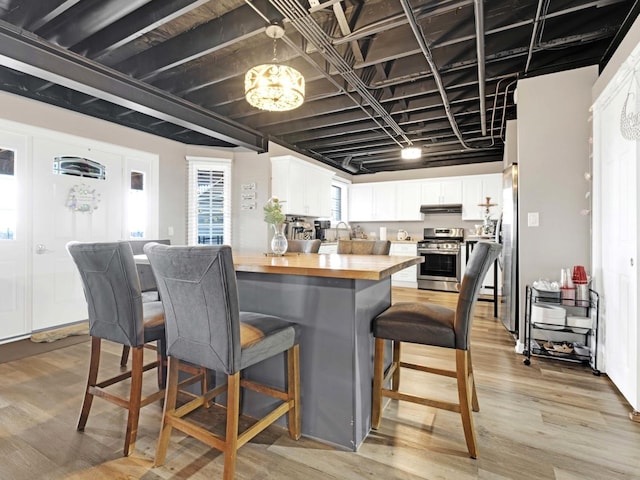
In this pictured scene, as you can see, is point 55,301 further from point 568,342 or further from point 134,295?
point 568,342

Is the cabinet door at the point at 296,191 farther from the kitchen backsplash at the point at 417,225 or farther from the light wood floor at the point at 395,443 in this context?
the light wood floor at the point at 395,443

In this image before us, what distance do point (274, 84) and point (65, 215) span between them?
3.14 meters

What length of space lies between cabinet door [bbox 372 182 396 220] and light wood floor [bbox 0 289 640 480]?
494 cm

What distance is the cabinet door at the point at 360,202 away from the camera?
24.2ft

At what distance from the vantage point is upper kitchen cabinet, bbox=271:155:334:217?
5.16 meters

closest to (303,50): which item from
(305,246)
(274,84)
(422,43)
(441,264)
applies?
(274,84)

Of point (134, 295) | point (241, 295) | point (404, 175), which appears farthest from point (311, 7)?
point (404, 175)

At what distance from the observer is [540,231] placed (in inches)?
119

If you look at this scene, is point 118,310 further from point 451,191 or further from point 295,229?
point 451,191

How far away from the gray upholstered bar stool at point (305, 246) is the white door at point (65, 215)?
2.53m

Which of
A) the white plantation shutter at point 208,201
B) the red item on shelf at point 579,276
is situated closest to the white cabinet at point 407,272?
the white plantation shutter at point 208,201

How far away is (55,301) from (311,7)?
3.97 metres

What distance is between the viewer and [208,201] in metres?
5.14

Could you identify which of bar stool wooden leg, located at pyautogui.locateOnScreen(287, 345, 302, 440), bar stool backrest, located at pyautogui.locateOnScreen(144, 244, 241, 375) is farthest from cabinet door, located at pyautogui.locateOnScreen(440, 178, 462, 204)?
bar stool backrest, located at pyautogui.locateOnScreen(144, 244, 241, 375)
